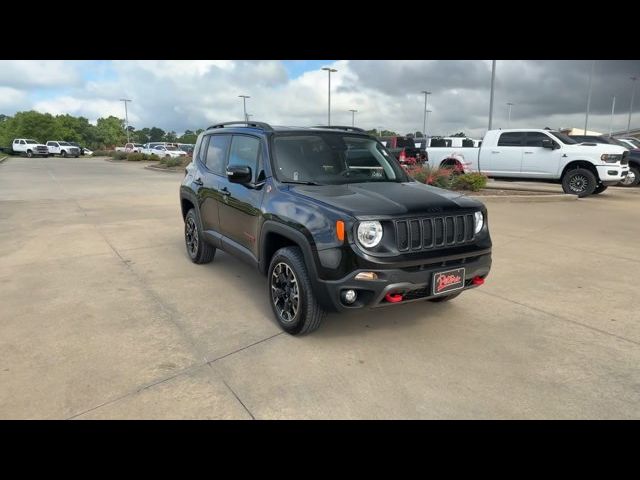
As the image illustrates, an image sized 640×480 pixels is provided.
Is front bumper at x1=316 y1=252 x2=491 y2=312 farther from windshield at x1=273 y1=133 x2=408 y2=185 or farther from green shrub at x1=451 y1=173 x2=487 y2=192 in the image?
green shrub at x1=451 y1=173 x2=487 y2=192

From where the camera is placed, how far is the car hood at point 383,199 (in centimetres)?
338

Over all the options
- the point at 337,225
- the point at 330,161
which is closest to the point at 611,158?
the point at 330,161

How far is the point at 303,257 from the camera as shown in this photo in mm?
3625

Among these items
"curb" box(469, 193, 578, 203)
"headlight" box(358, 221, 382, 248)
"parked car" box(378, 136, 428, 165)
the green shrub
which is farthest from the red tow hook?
"parked car" box(378, 136, 428, 165)

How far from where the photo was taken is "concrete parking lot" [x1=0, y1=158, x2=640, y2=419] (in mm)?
2842

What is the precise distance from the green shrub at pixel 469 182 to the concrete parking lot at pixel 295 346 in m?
6.12

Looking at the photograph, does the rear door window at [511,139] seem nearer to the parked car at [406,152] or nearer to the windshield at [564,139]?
the windshield at [564,139]

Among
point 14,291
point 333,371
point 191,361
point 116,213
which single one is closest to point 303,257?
point 333,371

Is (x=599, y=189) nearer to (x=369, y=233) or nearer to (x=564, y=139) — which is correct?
(x=564, y=139)

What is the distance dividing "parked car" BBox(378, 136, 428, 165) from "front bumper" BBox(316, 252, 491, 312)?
10585 millimetres

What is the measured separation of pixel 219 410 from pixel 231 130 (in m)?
3.35

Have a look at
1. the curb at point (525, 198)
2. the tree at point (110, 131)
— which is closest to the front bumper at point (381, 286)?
the curb at point (525, 198)
